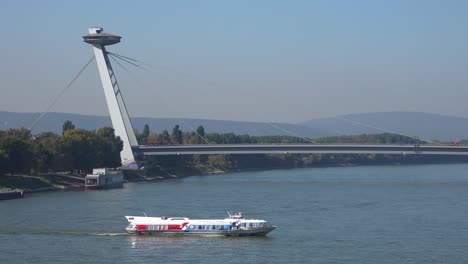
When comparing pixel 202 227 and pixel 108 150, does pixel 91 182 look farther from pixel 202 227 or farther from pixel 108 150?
pixel 202 227

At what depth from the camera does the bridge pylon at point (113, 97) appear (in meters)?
39.8

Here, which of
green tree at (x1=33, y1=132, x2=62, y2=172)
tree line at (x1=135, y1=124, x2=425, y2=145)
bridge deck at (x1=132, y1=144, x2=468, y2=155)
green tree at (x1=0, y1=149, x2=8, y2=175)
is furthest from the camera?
tree line at (x1=135, y1=124, x2=425, y2=145)

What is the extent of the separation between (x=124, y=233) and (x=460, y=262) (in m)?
6.62

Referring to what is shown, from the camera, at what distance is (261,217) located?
21.0 meters

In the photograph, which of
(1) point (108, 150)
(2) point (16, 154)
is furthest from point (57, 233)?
(1) point (108, 150)

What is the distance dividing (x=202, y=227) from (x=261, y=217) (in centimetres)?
312

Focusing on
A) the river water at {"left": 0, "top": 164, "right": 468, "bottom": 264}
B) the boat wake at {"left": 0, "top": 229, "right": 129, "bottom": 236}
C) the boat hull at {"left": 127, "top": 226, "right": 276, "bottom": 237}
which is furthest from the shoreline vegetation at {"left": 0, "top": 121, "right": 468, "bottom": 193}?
the boat hull at {"left": 127, "top": 226, "right": 276, "bottom": 237}

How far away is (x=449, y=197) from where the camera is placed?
86.7ft

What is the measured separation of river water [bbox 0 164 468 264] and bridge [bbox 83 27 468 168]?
8311 mm

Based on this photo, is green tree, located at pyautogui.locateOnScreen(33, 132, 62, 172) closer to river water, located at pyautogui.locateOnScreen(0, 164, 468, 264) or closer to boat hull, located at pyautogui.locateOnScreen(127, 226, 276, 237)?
river water, located at pyautogui.locateOnScreen(0, 164, 468, 264)

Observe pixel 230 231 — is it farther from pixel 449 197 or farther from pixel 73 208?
pixel 449 197

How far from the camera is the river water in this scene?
1548 cm

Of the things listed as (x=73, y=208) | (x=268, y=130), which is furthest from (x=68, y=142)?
(x=268, y=130)

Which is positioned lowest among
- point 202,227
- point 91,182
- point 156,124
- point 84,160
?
point 202,227
